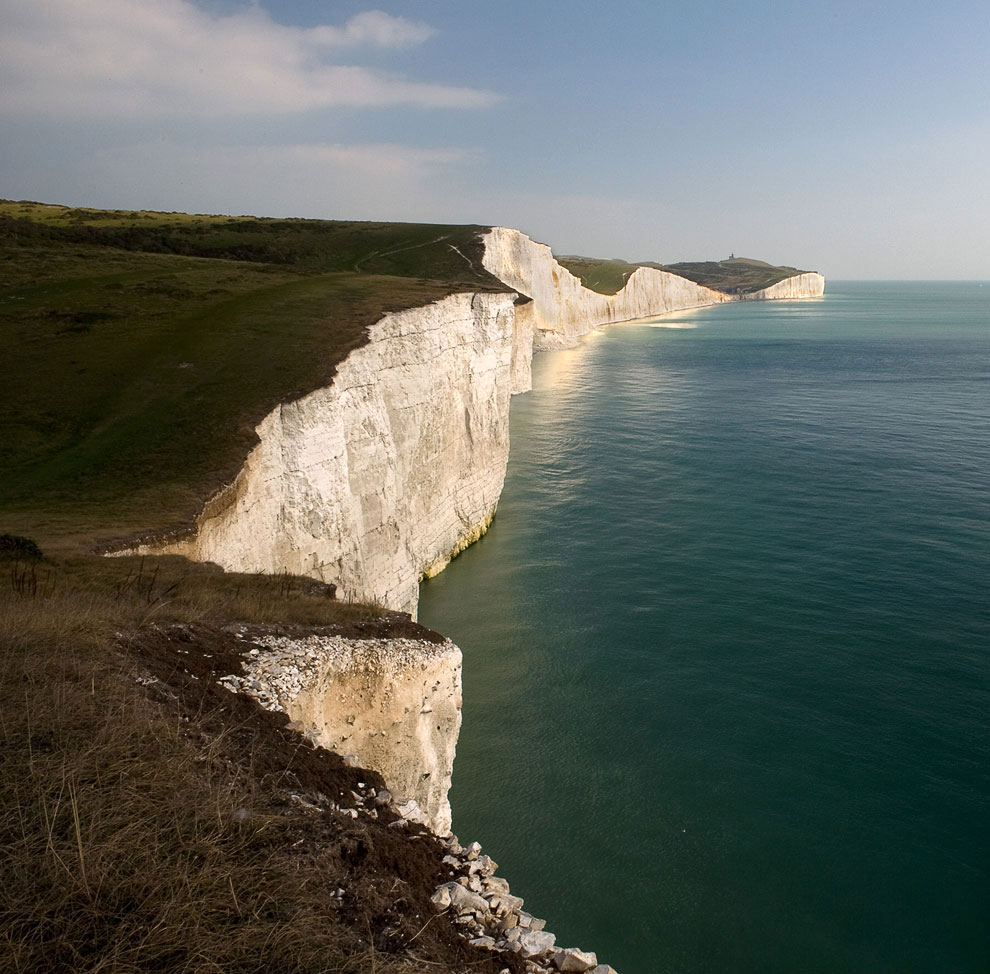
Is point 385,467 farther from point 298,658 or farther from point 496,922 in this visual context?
point 496,922

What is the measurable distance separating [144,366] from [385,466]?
25.3 ft

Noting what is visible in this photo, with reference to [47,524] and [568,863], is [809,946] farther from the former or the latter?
[47,524]

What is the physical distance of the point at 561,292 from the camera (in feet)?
326

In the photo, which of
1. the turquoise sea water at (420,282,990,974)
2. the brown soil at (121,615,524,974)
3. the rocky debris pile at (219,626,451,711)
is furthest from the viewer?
the turquoise sea water at (420,282,990,974)

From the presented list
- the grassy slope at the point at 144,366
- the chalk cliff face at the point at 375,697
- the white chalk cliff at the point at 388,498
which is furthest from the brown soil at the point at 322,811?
the grassy slope at the point at 144,366

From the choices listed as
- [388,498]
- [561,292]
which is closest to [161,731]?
[388,498]

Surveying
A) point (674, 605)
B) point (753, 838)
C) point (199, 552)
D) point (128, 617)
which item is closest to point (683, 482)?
point (674, 605)

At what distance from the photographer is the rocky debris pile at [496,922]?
583 centimetres

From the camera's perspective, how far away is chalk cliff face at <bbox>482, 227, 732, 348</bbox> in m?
66.5

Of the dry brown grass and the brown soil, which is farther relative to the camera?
the brown soil

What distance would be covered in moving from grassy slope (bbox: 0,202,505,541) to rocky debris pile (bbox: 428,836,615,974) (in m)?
10.3

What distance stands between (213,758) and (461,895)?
2.32m

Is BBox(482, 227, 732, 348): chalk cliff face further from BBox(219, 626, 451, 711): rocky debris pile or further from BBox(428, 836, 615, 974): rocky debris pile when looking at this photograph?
BBox(428, 836, 615, 974): rocky debris pile

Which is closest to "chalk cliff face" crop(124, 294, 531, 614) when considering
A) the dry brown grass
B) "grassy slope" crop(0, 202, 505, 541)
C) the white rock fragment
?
"grassy slope" crop(0, 202, 505, 541)
